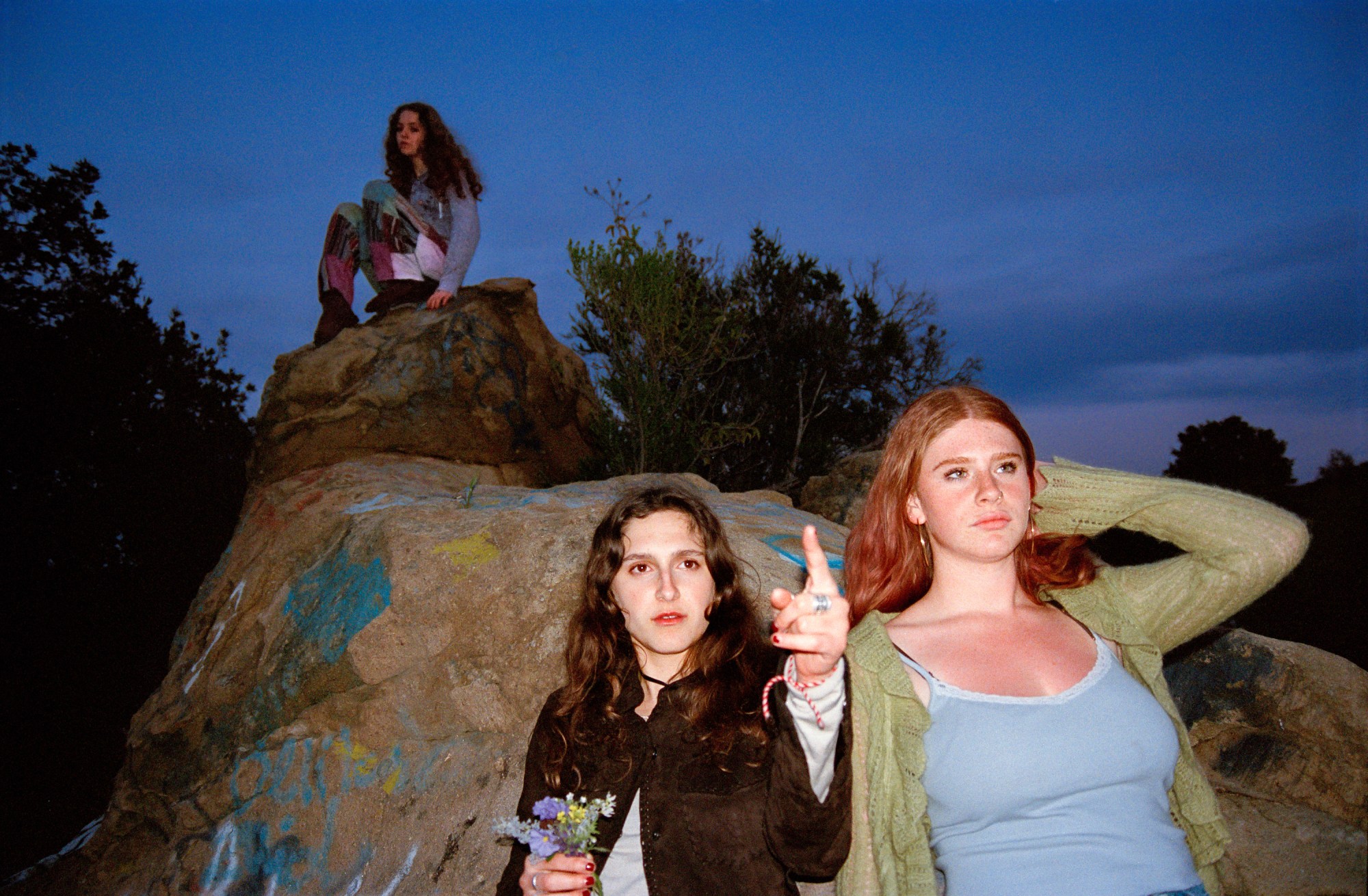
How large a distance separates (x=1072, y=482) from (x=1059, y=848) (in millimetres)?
978

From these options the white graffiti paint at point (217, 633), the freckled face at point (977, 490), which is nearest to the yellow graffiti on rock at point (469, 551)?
the white graffiti paint at point (217, 633)

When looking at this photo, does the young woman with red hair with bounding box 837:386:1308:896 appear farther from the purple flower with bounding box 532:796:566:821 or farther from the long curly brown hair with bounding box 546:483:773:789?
the purple flower with bounding box 532:796:566:821

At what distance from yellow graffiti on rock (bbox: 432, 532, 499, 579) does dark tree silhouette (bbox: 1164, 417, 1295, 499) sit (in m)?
10.7

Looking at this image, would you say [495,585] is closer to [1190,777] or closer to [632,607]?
[632,607]

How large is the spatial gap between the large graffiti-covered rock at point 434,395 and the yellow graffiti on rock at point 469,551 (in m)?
2.86

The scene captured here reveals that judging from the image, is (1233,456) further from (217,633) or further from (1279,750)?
(217,633)

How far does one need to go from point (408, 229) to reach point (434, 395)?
5.56 feet

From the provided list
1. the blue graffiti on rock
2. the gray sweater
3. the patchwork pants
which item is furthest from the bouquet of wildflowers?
the patchwork pants

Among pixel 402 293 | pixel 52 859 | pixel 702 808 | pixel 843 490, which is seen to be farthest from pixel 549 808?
pixel 843 490

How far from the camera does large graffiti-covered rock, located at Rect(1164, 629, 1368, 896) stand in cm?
263

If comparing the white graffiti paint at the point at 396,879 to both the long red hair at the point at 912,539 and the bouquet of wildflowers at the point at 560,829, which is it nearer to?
the bouquet of wildflowers at the point at 560,829

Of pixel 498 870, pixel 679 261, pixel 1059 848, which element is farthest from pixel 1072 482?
pixel 679 261

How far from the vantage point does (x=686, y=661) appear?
2.33 metres

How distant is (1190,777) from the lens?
207 cm
